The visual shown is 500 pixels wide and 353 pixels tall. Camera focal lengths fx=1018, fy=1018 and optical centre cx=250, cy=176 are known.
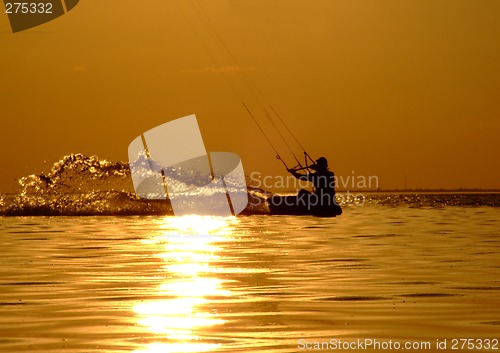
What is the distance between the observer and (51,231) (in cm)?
4131

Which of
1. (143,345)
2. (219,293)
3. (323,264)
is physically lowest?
(323,264)

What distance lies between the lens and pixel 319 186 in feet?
171

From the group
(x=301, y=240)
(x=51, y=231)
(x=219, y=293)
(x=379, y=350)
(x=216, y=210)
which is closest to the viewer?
(x=379, y=350)

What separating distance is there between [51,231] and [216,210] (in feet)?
117

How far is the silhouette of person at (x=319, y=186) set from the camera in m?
50.6

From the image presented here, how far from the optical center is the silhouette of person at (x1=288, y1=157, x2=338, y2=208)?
1992 inches

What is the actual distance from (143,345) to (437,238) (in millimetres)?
23826

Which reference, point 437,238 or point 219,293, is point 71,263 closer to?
point 219,293

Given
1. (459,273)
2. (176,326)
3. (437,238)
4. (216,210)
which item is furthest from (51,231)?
(216,210)

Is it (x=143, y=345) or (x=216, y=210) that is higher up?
(x=143, y=345)

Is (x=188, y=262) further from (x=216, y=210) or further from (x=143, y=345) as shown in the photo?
(x=216, y=210)

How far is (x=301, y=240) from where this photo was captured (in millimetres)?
34625

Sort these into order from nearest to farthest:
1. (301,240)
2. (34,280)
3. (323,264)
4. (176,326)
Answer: (176,326), (34,280), (323,264), (301,240)

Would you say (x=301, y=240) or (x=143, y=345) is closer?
(x=143, y=345)
